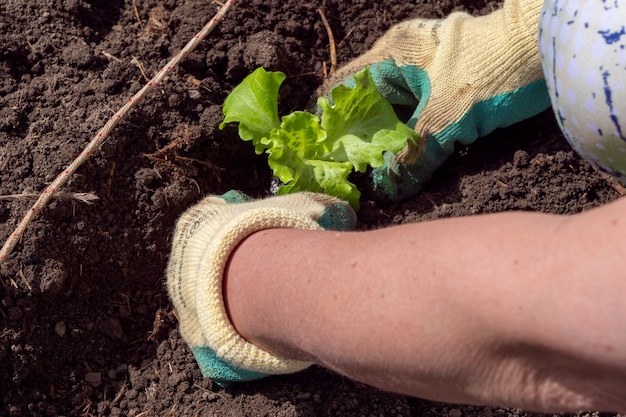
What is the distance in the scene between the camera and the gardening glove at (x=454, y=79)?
162 cm

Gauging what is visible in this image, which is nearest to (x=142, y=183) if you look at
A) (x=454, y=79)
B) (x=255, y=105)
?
(x=255, y=105)

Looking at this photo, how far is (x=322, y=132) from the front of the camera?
165cm

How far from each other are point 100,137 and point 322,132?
1.75 ft

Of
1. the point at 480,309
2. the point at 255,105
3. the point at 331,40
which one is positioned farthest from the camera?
the point at 331,40

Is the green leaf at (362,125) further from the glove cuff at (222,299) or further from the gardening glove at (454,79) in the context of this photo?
the glove cuff at (222,299)

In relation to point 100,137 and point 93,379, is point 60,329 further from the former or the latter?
point 100,137

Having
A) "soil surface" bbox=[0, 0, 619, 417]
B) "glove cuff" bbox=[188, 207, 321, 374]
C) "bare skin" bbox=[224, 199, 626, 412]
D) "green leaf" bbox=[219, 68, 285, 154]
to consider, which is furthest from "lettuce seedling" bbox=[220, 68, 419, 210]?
"bare skin" bbox=[224, 199, 626, 412]

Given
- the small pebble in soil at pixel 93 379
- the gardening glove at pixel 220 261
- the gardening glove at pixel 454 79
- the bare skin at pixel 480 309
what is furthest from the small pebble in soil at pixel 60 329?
the gardening glove at pixel 454 79

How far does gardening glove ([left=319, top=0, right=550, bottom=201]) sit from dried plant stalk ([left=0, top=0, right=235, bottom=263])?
0.38 metres

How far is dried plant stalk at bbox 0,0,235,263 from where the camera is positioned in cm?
144

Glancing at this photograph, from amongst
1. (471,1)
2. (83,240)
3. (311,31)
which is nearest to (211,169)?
(83,240)

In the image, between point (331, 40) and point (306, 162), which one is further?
point (331, 40)

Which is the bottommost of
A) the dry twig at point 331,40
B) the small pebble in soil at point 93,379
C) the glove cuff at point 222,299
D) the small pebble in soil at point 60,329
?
the small pebble in soil at point 93,379

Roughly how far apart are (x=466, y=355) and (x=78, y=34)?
1.42 metres
